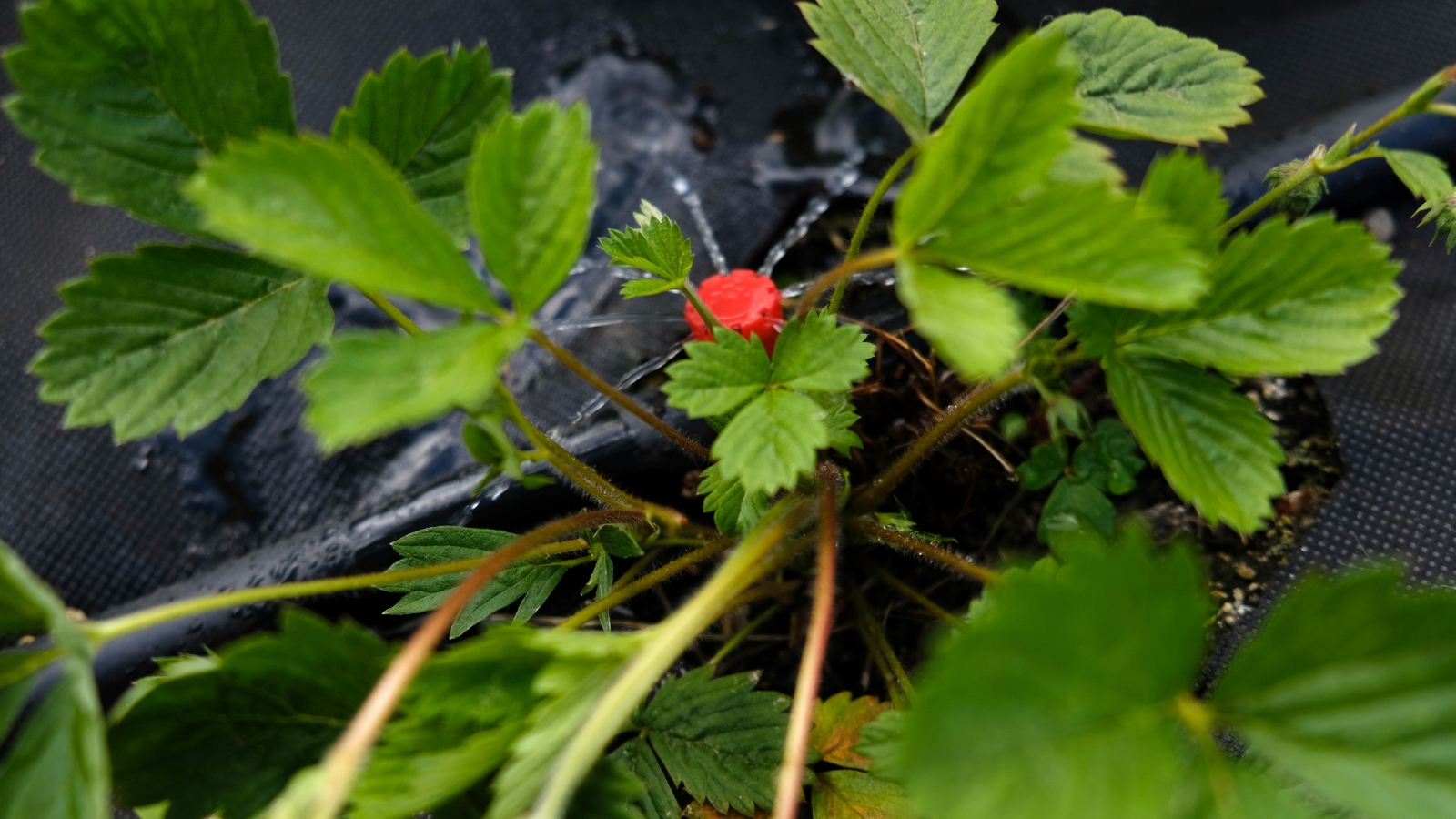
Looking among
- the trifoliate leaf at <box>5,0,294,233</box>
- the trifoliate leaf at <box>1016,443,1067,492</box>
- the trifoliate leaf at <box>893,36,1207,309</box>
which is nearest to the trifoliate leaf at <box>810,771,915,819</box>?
the trifoliate leaf at <box>1016,443,1067,492</box>

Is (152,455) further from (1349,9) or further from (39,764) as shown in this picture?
(1349,9)

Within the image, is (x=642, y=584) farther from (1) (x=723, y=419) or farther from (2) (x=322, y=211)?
(2) (x=322, y=211)

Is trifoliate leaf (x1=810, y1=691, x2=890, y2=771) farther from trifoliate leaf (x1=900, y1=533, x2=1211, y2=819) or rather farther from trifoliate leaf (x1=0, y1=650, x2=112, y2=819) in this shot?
trifoliate leaf (x1=0, y1=650, x2=112, y2=819)

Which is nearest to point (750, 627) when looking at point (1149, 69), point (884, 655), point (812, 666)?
point (884, 655)

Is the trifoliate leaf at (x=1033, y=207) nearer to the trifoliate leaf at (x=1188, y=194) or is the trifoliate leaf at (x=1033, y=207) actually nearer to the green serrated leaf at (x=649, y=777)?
the trifoliate leaf at (x=1188, y=194)

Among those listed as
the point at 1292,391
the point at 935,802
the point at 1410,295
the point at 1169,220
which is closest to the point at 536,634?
the point at 935,802

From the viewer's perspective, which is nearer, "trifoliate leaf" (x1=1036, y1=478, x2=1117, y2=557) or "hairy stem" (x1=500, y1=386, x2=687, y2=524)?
"hairy stem" (x1=500, y1=386, x2=687, y2=524)
